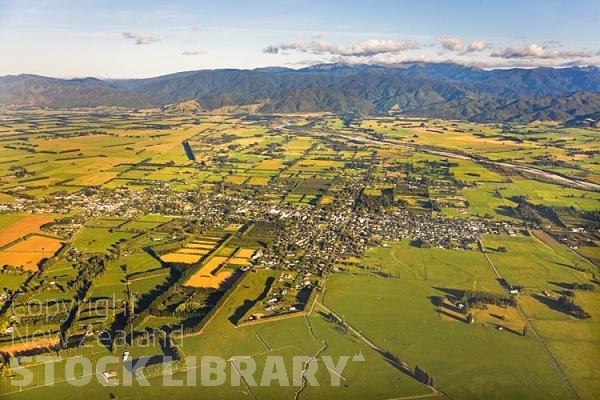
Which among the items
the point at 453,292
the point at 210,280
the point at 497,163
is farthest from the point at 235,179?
the point at 497,163

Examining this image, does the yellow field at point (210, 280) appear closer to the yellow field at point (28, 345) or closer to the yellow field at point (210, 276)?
the yellow field at point (210, 276)

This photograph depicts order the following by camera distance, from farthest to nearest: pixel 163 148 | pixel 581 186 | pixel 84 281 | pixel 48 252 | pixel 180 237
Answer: pixel 163 148 → pixel 581 186 → pixel 180 237 → pixel 48 252 → pixel 84 281

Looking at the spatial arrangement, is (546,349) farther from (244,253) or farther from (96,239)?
(96,239)

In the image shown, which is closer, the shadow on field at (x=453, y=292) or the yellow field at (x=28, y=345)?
the yellow field at (x=28, y=345)

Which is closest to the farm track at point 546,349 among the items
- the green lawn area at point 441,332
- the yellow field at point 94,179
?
the green lawn area at point 441,332

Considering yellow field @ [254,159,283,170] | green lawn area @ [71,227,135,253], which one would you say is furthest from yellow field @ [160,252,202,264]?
yellow field @ [254,159,283,170]

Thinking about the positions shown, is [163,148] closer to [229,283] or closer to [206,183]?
[206,183]

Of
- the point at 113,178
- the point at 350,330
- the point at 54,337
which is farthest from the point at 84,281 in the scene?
the point at 113,178
